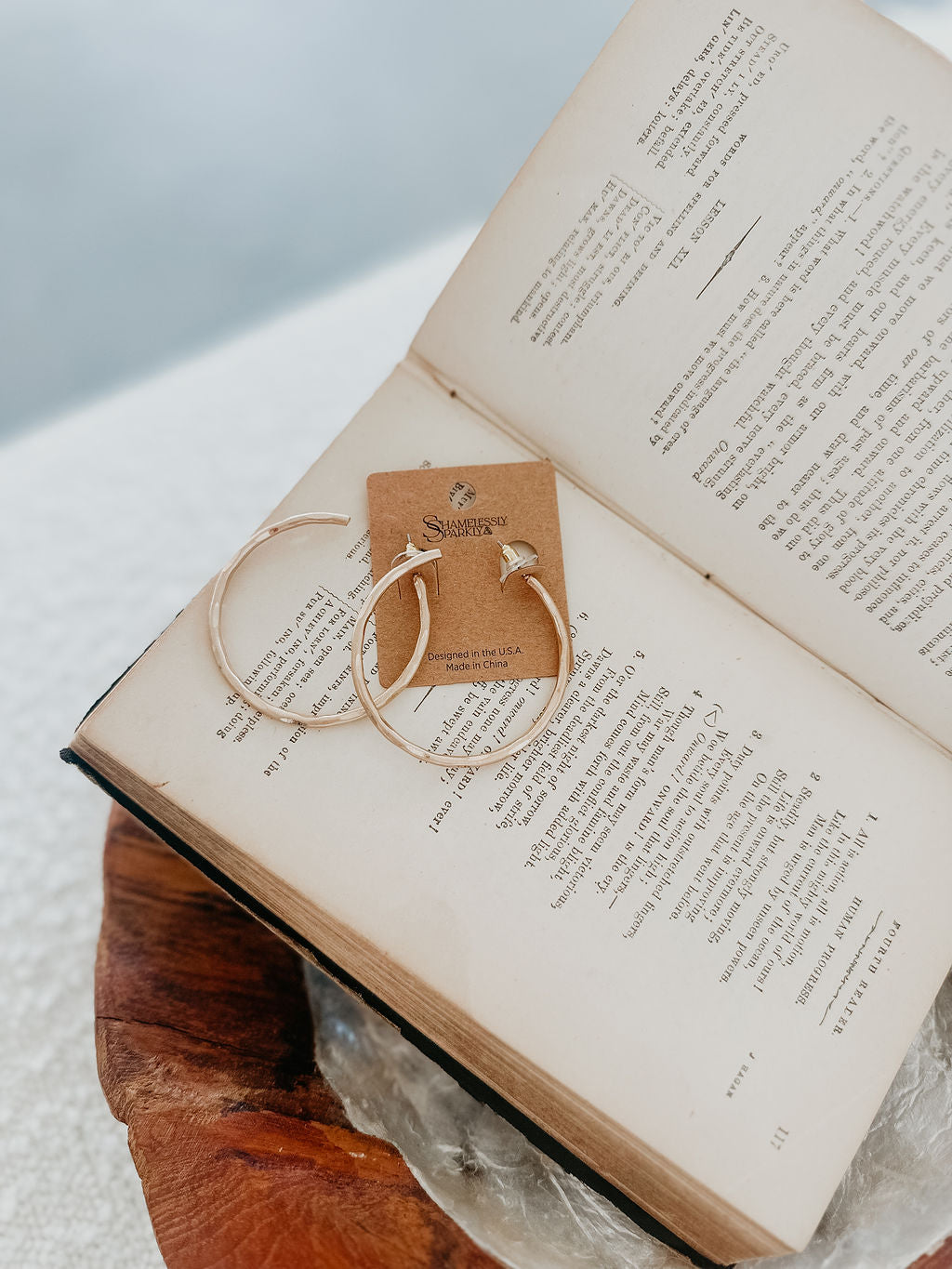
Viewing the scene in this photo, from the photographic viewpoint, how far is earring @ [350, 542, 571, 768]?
0.42m

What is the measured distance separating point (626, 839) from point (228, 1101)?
0.76ft

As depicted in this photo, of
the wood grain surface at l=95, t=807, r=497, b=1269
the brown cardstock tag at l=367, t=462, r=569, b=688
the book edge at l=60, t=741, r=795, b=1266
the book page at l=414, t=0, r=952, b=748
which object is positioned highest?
the book page at l=414, t=0, r=952, b=748

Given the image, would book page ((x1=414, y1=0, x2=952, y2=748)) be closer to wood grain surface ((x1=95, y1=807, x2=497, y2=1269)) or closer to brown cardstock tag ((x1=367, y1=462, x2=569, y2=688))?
brown cardstock tag ((x1=367, y1=462, x2=569, y2=688))

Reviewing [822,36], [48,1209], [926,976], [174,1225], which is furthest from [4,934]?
[822,36]

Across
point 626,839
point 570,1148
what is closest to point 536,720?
point 626,839

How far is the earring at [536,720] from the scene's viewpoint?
0.42 m

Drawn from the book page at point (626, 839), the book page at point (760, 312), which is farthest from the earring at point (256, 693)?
the book page at point (760, 312)

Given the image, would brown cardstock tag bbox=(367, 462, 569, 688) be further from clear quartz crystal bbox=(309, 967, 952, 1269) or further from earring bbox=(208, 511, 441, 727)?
clear quartz crystal bbox=(309, 967, 952, 1269)

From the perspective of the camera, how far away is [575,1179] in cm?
47

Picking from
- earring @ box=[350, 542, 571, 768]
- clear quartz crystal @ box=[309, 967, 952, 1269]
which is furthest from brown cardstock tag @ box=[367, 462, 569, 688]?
clear quartz crystal @ box=[309, 967, 952, 1269]

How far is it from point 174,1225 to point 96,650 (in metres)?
0.43

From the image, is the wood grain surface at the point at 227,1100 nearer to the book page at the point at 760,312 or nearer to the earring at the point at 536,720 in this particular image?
the earring at the point at 536,720

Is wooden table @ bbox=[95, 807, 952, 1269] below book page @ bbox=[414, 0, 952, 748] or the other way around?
below

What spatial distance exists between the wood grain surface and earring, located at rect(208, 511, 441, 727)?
162 millimetres
